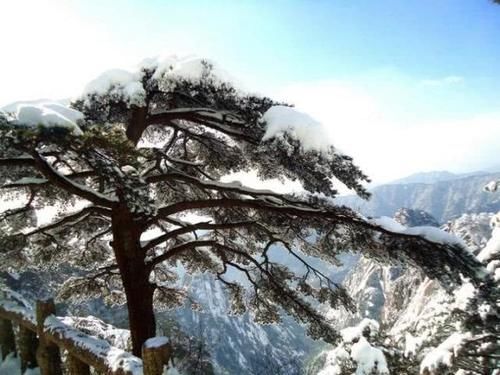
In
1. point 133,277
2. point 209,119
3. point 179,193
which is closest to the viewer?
point 209,119

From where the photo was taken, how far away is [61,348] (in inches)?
197

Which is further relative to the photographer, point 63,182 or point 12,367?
point 12,367

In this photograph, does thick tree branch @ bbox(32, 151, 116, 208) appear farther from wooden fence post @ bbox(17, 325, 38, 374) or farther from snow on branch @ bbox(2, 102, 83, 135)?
wooden fence post @ bbox(17, 325, 38, 374)

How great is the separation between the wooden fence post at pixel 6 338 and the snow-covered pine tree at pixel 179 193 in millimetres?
1740

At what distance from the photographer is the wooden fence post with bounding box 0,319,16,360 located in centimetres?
584

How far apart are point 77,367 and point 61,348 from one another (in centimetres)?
91

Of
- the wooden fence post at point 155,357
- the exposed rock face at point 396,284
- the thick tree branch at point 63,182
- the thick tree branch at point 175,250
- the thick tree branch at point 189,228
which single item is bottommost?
the exposed rock face at point 396,284

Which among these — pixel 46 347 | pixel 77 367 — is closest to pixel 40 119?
pixel 77 367

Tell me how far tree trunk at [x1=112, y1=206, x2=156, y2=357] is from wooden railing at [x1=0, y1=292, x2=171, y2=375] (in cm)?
177

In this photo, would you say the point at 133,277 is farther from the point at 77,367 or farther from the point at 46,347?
the point at 77,367

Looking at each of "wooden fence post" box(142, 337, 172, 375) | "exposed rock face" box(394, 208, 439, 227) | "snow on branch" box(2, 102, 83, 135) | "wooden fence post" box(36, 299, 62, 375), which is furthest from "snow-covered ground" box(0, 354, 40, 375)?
"exposed rock face" box(394, 208, 439, 227)

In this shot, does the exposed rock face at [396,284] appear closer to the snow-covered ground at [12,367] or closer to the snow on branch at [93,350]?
the snow-covered ground at [12,367]

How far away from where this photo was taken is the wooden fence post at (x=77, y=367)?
420cm

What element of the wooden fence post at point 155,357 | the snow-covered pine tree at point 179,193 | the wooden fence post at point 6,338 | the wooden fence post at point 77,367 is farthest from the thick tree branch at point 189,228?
the wooden fence post at point 155,357
